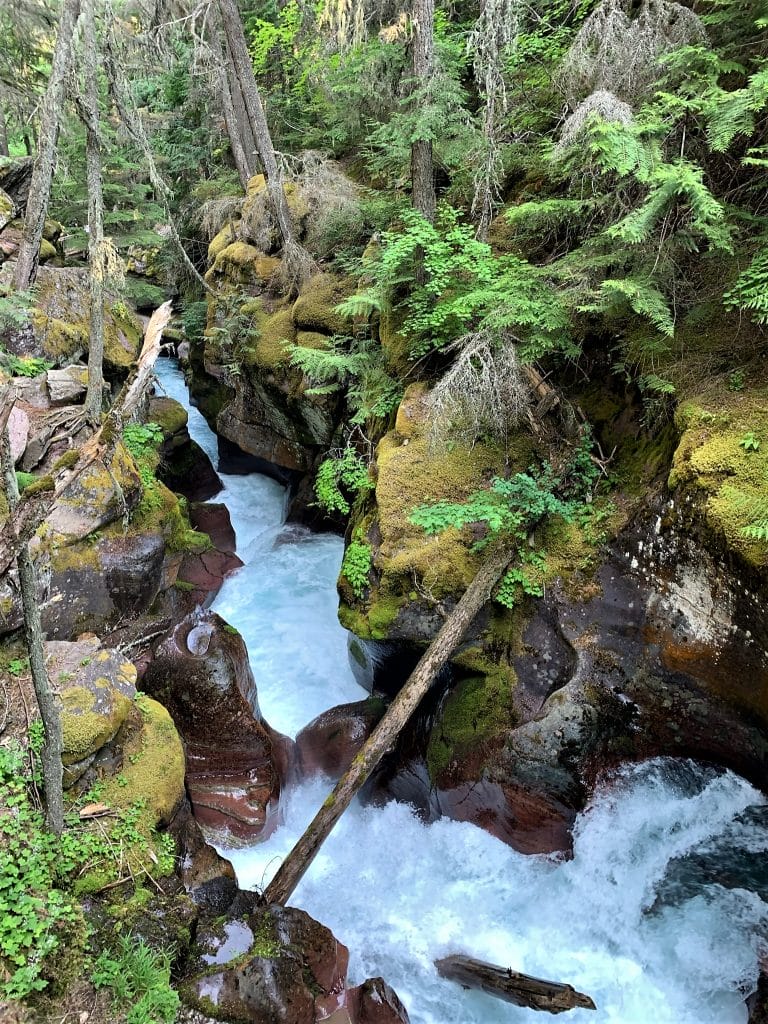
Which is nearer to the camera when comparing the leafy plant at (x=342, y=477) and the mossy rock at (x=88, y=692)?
the mossy rock at (x=88, y=692)

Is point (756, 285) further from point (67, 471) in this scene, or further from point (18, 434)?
point (18, 434)

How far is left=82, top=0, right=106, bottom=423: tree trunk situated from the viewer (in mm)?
7762

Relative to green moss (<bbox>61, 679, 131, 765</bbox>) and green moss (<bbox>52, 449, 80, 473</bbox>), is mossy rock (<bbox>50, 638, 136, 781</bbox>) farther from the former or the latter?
green moss (<bbox>52, 449, 80, 473</bbox>)

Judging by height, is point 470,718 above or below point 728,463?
below

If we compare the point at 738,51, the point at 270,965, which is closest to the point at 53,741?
the point at 270,965

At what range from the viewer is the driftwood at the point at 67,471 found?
11.6 feet

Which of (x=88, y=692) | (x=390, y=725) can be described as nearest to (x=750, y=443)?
(x=390, y=725)

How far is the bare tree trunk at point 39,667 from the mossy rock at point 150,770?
89 cm

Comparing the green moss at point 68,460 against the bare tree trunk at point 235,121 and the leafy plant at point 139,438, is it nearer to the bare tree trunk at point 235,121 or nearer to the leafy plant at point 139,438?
the leafy plant at point 139,438

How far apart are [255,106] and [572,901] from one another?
49.0 ft

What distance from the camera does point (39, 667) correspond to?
427 cm

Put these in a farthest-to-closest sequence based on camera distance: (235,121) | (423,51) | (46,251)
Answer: (235,121), (46,251), (423,51)

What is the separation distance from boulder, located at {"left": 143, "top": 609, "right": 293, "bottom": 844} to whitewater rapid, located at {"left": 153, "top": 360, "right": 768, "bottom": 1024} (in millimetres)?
429

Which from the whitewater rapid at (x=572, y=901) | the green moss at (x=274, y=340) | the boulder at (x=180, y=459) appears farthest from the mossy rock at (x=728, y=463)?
the boulder at (x=180, y=459)
